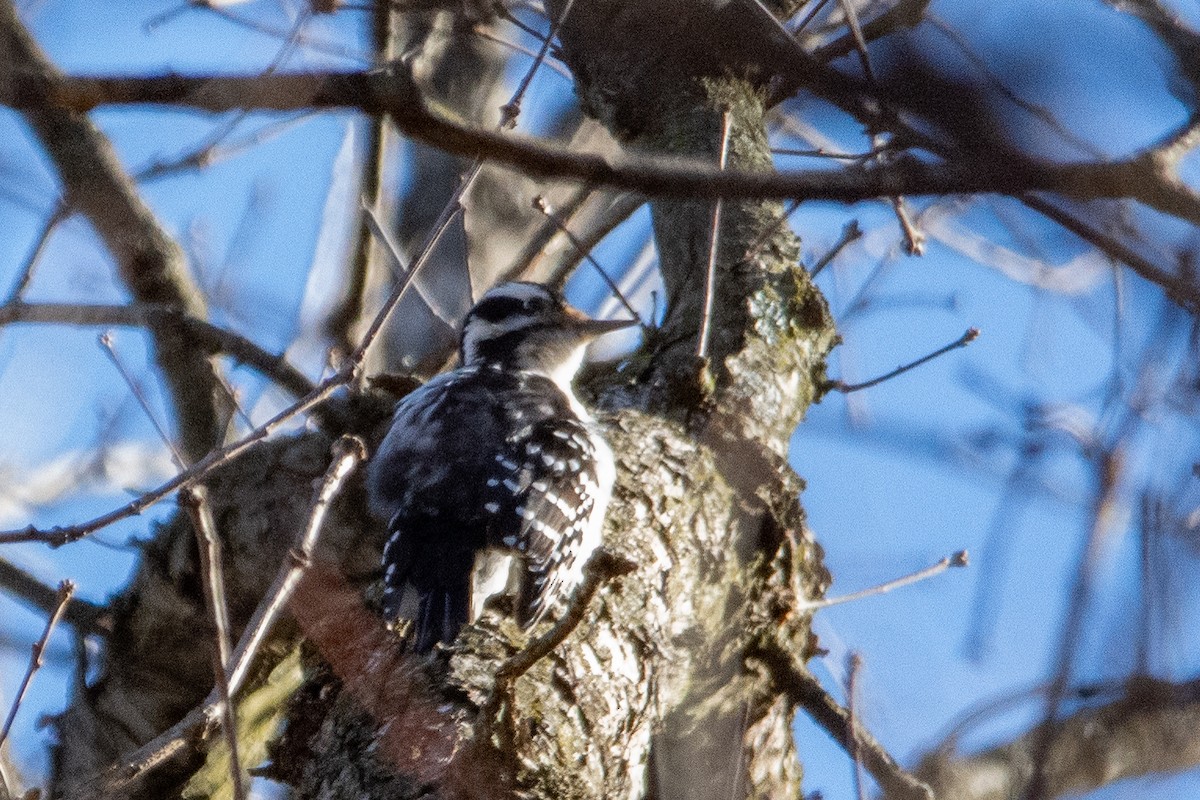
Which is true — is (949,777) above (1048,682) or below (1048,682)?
above

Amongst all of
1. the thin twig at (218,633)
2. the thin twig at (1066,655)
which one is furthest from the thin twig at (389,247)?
the thin twig at (1066,655)

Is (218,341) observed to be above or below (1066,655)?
above

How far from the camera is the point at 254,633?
7.32ft

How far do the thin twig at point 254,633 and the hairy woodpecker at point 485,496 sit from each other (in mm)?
1290

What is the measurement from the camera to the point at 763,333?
4906 millimetres

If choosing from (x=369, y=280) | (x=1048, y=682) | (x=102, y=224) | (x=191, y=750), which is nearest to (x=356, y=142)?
(x=369, y=280)

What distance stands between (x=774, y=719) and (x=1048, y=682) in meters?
3.20

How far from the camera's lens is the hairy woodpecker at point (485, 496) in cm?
410

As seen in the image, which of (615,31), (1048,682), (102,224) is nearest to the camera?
(1048,682)

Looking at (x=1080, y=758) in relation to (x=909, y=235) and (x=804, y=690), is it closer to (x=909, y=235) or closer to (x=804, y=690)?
(x=804, y=690)

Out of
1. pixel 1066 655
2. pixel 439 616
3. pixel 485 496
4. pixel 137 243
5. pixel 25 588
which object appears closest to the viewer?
pixel 1066 655

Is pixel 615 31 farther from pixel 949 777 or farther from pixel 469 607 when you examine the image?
pixel 949 777

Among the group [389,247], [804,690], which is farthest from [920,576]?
[389,247]

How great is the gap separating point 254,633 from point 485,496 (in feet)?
7.36
